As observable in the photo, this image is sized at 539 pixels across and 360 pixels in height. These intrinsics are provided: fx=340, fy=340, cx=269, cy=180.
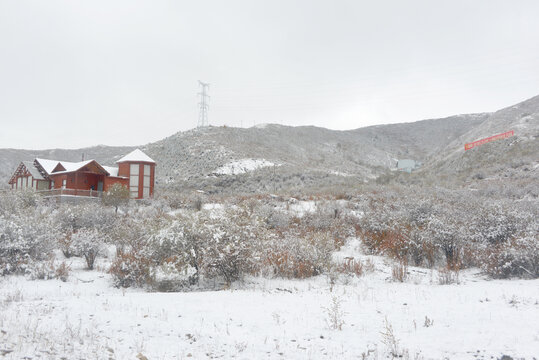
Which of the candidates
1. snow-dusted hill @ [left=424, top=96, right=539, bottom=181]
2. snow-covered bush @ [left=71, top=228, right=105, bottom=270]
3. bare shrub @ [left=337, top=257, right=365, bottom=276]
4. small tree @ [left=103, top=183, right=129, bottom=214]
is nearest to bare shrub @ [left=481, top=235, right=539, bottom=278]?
bare shrub @ [left=337, top=257, right=365, bottom=276]

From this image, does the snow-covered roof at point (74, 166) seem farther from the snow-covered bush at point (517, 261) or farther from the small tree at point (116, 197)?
the snow-covered bush at point (517, 261)

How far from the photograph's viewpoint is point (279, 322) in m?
4.79

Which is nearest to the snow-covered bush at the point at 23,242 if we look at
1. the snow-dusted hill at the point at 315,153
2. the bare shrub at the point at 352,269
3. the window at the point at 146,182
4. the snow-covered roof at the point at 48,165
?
the bare shrub at the point at 352,269

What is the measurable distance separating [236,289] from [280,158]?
47.1 m

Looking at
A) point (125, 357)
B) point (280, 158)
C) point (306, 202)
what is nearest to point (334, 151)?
point (280, 158)

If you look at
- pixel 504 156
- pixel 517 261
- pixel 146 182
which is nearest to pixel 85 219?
pixel 517 261

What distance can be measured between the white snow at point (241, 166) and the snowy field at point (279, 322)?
37393 mm

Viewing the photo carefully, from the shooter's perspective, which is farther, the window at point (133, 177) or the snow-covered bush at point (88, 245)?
the window at point (133, 177)

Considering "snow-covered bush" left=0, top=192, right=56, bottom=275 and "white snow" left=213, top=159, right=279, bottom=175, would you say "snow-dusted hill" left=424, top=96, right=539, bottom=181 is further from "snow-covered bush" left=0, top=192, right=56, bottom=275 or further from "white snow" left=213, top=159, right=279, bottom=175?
"snow-covered bush" left=0, top=192, right=56, bottom=275

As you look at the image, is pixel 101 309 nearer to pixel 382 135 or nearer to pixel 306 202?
pixel 306 202

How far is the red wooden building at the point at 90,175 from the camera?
26.9 meters

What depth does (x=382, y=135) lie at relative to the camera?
92.8 metres

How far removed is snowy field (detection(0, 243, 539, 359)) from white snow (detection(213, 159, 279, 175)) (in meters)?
37.4

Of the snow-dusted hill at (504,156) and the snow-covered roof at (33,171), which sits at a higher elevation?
the snow-dusted hill at (504,156)
